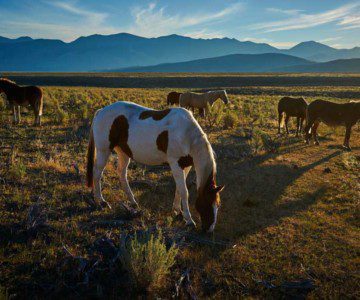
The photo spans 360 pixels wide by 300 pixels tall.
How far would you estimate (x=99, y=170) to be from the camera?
622 centimetres

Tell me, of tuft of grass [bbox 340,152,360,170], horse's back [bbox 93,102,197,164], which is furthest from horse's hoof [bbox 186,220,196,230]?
tuft of grass [bbox 340,152,360,170]

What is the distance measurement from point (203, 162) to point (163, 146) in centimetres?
80

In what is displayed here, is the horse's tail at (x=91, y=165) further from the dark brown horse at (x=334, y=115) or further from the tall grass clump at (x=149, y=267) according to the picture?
the dark brown horse at (x=334, y=115)

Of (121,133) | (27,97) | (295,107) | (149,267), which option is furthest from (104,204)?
(295,107)

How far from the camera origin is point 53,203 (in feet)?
20.0

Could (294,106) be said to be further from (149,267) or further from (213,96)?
(149,267)

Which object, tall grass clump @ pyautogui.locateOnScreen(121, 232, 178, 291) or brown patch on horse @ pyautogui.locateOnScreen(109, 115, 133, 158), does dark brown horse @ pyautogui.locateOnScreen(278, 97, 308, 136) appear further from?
tall grass clump @ pyautogui.locateOnScreen(121, 232, 178, 291)

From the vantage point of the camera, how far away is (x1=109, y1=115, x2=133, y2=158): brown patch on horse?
19.3 ft

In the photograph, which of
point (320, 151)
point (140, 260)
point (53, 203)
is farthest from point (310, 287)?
point (320, 151)

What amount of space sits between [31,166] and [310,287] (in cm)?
699

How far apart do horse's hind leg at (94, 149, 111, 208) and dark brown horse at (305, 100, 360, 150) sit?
965 centimetres

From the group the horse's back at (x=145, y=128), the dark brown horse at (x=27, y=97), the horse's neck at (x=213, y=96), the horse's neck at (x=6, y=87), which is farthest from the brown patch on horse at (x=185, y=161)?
the horse's neck at (x=213, y=96)

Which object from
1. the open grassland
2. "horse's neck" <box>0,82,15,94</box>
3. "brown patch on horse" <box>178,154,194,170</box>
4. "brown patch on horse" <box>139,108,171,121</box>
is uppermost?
"horse's neck" <box>0,82,15,94</box>

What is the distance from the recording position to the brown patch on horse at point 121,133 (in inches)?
231
